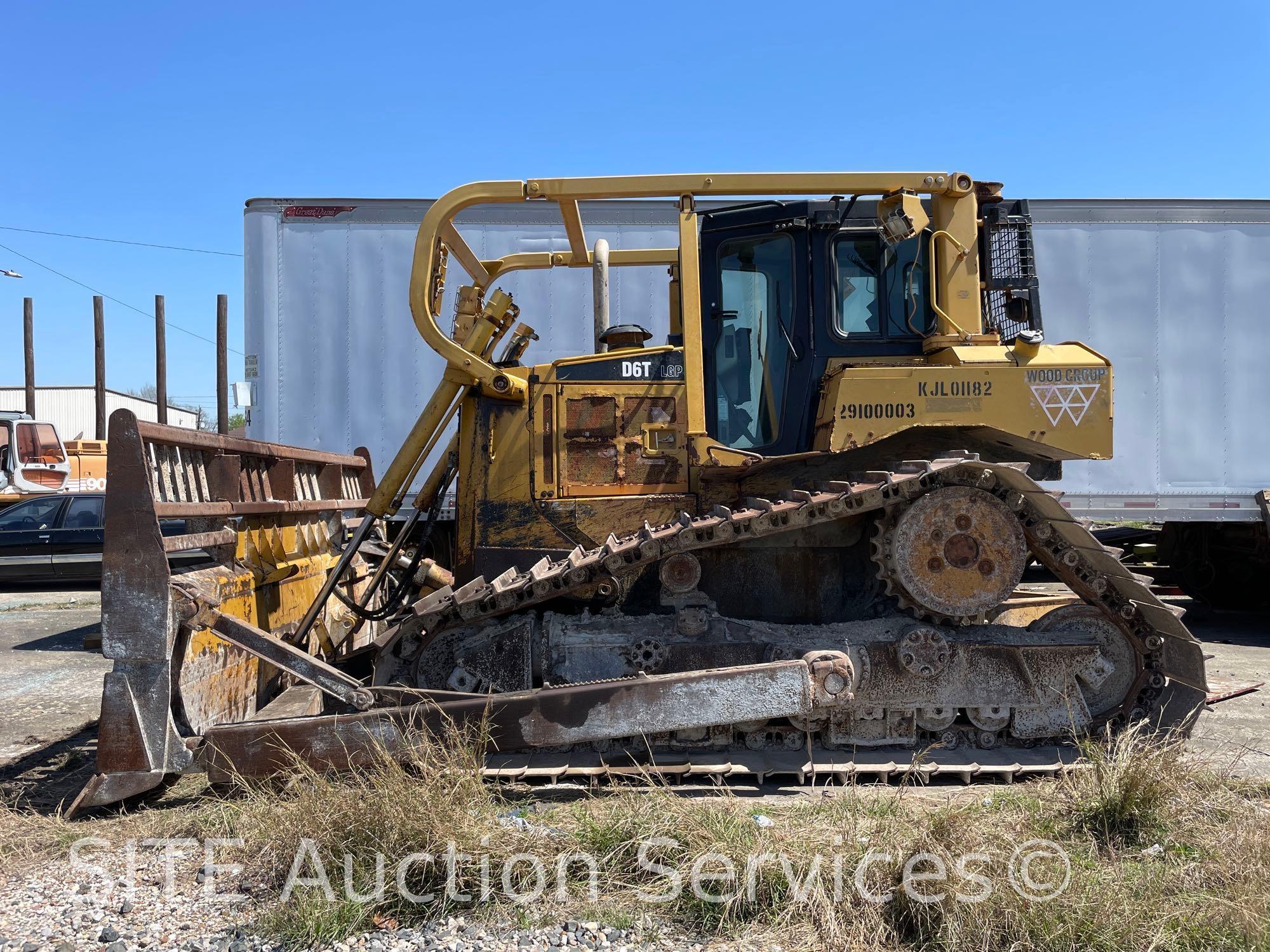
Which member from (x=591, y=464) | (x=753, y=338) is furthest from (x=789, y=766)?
(x=753, y=338)

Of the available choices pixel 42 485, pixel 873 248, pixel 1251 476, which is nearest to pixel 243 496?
pixel 873 248

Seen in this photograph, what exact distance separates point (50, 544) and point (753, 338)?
534 inches

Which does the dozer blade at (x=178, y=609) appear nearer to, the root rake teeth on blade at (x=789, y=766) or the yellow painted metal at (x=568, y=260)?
the root rake teeth on blade at (x=789, y=766)

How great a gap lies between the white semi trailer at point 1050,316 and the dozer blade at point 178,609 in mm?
4010

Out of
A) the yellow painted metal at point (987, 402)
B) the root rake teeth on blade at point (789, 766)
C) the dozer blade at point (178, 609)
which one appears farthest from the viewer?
the yellow painted metal at point (987, 402)

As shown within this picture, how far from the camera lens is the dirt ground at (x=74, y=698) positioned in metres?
5.02

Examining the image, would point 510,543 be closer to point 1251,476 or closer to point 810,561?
point 810,561

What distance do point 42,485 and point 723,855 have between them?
19.7 metres

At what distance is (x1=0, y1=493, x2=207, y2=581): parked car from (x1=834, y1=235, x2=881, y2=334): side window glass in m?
13.2

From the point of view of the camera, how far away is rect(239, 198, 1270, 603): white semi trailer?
9.30 metres

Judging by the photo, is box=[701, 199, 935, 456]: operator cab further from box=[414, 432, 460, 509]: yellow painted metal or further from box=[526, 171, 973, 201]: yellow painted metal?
box=[414, 432, 460, 509]: yellow painted metal

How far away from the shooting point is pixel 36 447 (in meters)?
18.9

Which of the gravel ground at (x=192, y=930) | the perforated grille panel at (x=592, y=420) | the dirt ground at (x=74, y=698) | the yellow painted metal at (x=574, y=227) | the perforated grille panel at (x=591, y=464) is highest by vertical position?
the yellow painted metal at (x=574, y=227)

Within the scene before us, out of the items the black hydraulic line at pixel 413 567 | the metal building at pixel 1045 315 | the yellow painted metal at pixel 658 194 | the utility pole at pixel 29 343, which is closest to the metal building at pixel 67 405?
the utility pole at pixel 29 343
